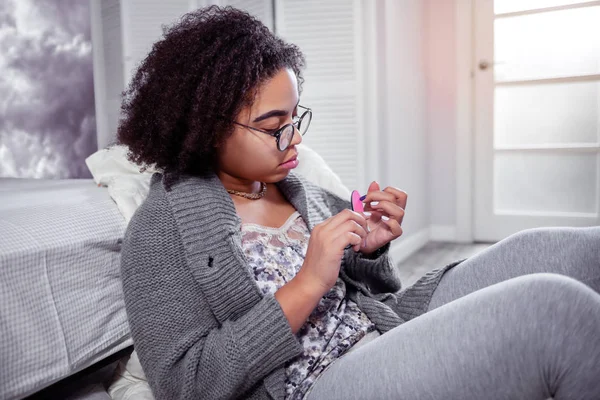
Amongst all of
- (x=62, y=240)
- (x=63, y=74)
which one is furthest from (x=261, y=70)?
(x=63, y=74)

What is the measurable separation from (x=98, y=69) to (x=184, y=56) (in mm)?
2559

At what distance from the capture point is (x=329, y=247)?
2.62ft

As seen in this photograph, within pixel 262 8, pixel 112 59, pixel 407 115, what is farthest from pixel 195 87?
pixel 112 59

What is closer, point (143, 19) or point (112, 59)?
point (143, 19)

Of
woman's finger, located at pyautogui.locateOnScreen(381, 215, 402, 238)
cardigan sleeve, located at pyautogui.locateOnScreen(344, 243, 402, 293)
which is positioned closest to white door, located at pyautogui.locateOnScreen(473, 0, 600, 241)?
cardigan sleeve, located at pyautogui.locateOnScreen(344, 243, 402, 293)

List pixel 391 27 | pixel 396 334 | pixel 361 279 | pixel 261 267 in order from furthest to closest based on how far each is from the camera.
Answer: pixel 391 27 → pixel 361 279 → pixel 261 267 → pixel 396 334

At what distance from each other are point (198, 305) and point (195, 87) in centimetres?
35

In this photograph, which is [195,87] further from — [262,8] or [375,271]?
[262,8]

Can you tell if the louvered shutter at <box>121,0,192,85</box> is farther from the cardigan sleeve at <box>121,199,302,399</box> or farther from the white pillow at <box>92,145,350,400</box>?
the cardigan sleeve at <box>121,199,302,399</box>

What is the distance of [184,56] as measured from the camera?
916mm

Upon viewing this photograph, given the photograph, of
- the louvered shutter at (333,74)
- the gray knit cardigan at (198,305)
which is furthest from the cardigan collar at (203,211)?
the louvered shutter at (333,74)

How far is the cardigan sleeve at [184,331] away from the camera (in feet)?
2.54

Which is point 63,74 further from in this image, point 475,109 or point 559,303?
point 559,303

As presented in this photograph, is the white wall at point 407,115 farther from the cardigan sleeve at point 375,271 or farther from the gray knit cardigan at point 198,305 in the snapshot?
the gray knit cardigan at point 198,305
